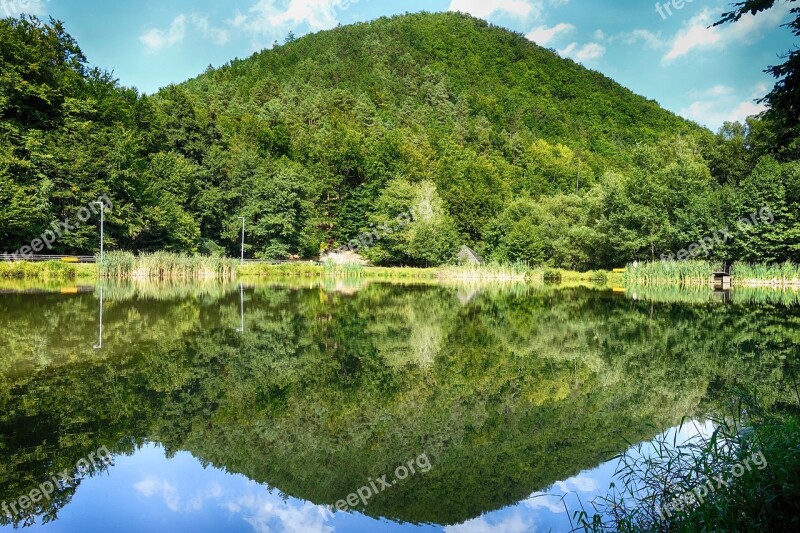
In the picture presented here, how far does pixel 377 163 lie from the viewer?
63.9 m

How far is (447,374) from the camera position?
8.91 meters

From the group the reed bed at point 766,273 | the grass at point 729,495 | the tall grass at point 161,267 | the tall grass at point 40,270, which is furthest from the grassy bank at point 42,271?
the reed bed at point 766,273

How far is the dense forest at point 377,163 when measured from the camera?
37.8 metres

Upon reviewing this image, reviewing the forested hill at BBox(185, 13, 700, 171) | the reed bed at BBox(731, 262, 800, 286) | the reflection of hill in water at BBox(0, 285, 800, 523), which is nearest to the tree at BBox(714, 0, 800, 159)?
the reflection of hill in water at BBox(0, 285, 800, 523)

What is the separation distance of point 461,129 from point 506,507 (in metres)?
81.8

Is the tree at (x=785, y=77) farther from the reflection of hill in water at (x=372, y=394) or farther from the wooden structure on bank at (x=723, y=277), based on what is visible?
the wooden structure on bank at (x=723, y=277)

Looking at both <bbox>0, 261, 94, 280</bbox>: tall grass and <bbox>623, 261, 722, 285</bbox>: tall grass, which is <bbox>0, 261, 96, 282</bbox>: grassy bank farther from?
<bbox>623, 261, 722, 285</bbox>: tall grass

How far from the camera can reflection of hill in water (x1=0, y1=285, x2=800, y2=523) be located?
526cm

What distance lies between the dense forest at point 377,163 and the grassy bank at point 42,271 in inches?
115

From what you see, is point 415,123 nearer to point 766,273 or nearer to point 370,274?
point 370,274

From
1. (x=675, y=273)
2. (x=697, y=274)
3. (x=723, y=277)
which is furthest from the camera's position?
(x=723, y=277)

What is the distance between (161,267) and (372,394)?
32.1m

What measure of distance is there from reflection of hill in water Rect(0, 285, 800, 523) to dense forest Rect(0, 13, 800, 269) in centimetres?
425

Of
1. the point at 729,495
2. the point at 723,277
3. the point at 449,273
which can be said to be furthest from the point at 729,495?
the point at 449,273
